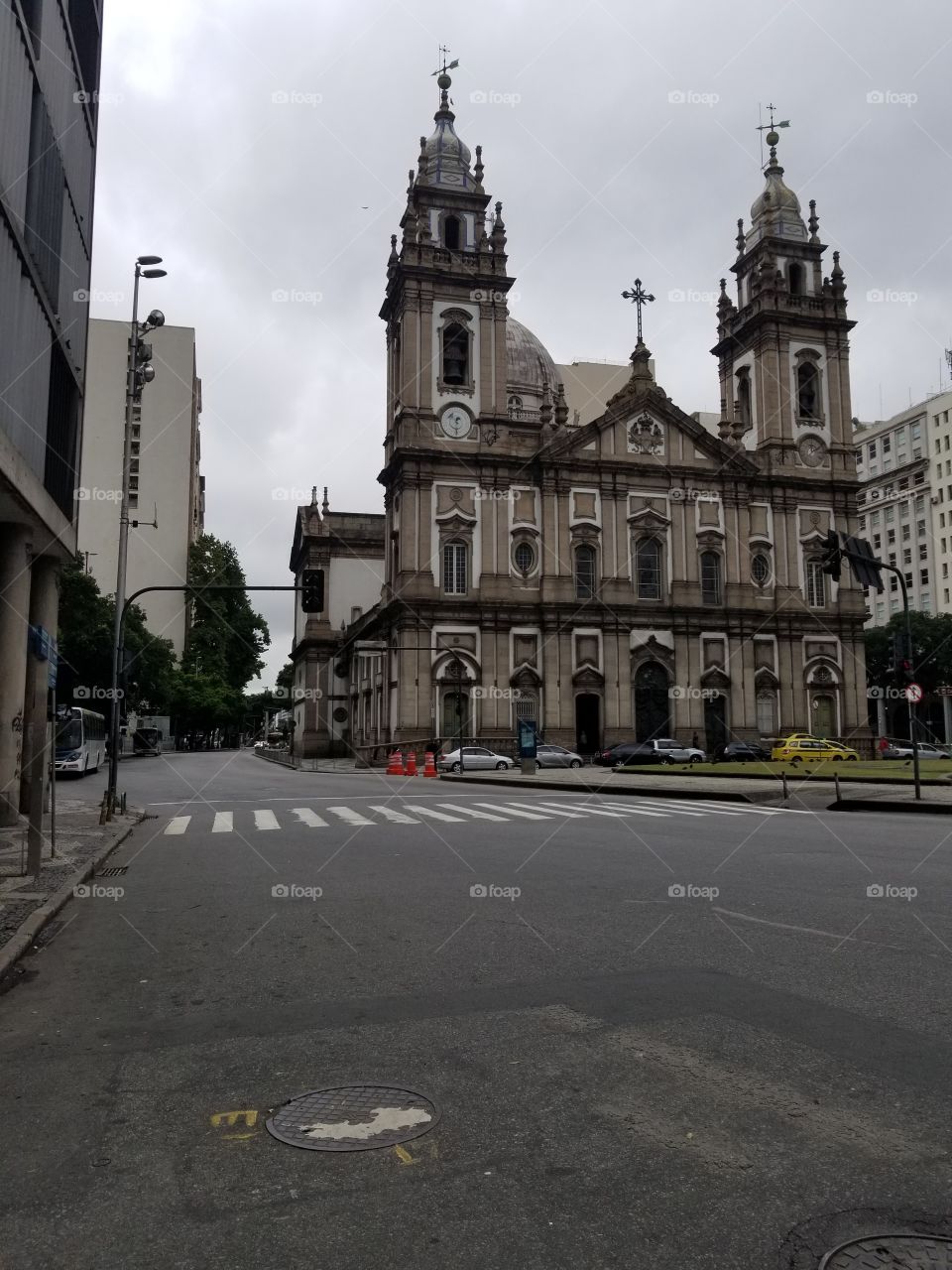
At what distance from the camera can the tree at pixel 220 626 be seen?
289 ft

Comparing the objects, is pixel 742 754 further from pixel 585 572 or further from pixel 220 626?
pixel 220 626

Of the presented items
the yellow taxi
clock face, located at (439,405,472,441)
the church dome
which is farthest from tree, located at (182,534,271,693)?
the yellow taxi

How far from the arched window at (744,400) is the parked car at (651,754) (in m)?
22.6

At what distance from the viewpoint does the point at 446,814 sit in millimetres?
21094

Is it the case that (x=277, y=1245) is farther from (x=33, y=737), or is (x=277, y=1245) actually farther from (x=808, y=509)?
(x=808, y=509)

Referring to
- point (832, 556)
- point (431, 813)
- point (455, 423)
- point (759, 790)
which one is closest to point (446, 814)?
point (431, 813)

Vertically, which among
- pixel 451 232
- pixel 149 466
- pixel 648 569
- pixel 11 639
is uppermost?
pixel 451 232

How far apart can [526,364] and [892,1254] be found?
72.6 meters

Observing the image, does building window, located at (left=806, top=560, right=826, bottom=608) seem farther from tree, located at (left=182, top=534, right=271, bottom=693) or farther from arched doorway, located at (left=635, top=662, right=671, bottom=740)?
tree, located at (left=182, top=534, right=271, bottom=693)

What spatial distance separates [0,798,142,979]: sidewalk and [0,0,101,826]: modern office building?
3.91 ft

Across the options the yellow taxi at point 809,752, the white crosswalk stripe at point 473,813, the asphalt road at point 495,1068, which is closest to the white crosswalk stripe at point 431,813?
the white crosswalk stripe at point 473,813

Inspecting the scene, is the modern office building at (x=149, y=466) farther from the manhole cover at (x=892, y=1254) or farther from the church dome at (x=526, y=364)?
the manhole cover at (x=892, y=1254)

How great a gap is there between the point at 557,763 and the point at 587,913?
39.1m

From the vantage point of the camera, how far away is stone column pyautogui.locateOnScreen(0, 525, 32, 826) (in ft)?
56.2
